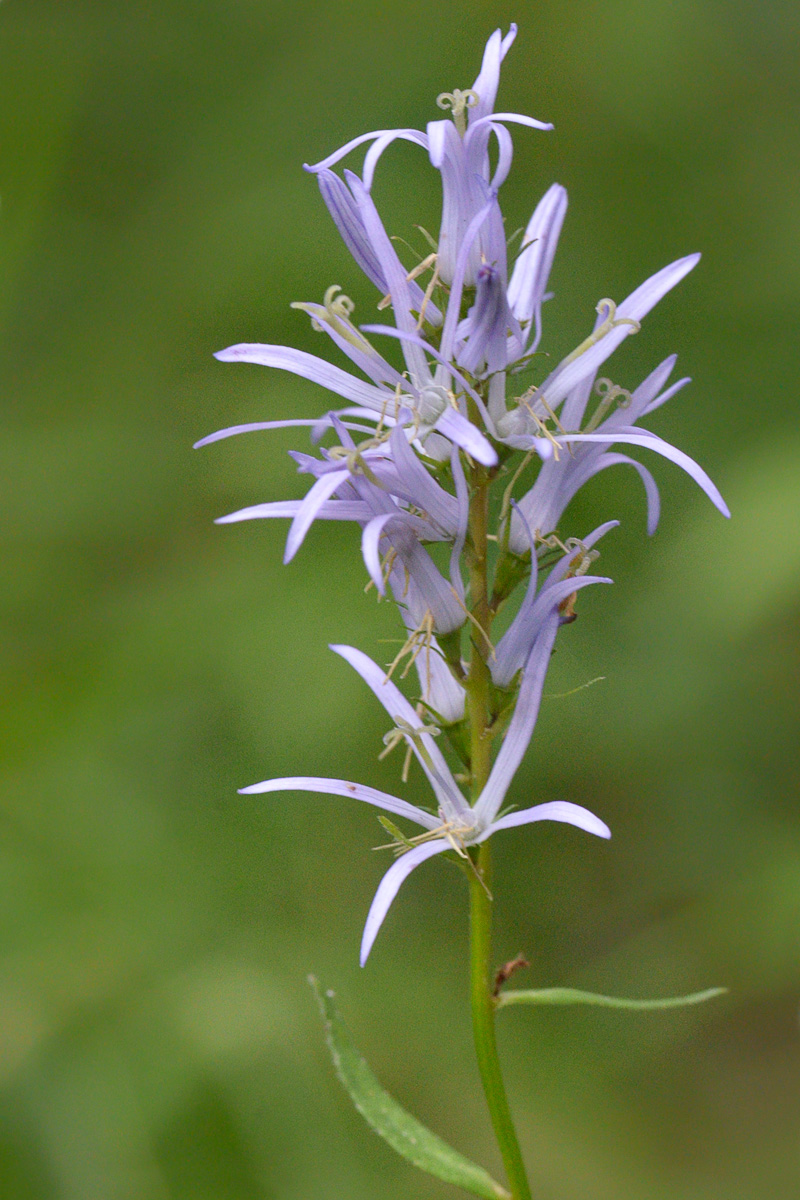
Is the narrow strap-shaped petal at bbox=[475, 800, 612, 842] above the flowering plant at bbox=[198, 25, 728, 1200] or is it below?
below

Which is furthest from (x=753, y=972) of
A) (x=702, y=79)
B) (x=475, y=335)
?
(x=702, y=79)

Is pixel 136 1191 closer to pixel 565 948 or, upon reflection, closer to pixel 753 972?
pixel 565 948

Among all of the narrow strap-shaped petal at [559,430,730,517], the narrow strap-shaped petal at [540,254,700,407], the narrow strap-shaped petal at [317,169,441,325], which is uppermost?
the narrow strap-shaped petal at [317,169,441,325]

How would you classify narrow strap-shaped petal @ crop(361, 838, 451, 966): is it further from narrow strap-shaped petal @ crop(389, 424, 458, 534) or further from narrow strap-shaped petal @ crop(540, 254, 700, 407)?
narrow strap-shaped petal @ crop(540, 254, 700, 407)

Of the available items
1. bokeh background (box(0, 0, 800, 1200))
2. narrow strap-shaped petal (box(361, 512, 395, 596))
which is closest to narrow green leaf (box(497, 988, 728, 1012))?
narrow strap-shaped petal (box(361, 512, 395, 596))

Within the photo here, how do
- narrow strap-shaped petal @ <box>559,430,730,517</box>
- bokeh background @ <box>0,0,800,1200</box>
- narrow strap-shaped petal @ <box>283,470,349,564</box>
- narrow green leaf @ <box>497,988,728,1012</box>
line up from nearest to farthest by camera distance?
narrow strap-shaped petal @ <box>283,470,349,564</box>, narrow strap-shaped petal @ <box>559,430,730,517</box>, narrow green leaf @ <box>497,988,728,1012</box>, bokeh background @ <box>0,0,800,1200</box>

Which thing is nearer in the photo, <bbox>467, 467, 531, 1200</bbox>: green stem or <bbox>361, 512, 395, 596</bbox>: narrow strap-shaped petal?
<bbox>361, 512, 395, 596</bbox>: narrow strap-shaped petal

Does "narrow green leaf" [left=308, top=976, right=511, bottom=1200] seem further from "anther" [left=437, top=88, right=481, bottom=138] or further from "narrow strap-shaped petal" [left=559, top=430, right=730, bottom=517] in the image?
"anther" [left=437, top=88, right=481, bottom=138]

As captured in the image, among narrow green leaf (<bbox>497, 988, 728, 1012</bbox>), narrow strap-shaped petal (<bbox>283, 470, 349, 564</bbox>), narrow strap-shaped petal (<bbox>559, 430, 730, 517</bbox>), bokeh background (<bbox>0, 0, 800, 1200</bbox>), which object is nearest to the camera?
narrow strap-shaped petal (<bbox>283, 470, 349, 564</bbox>)
